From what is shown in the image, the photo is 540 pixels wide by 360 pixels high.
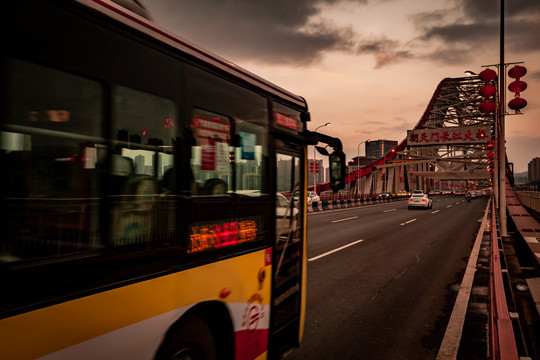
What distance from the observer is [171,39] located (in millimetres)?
2689

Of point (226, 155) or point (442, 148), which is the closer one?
point (226, 155)

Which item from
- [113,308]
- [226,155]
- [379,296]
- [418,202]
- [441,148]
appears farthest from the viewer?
[441,148]

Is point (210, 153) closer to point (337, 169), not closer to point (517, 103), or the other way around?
point (337, 169)

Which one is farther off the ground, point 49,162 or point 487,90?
point 487,90

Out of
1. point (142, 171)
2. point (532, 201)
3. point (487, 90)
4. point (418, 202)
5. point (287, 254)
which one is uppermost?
point (487, 90)

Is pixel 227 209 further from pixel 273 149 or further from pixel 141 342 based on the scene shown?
pixel 141 342

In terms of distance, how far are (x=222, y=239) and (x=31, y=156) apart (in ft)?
5.19

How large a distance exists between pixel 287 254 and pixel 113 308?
91.3 inches

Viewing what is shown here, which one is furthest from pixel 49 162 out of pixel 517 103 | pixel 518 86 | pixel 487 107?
pixel 487 107

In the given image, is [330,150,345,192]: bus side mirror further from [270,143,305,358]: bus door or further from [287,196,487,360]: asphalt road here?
[287,196,487,360]: asphalt road

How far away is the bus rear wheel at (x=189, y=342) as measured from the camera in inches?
98.7

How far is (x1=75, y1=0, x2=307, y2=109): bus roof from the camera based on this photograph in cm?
223

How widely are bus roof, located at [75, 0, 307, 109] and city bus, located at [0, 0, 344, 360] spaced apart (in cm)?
1

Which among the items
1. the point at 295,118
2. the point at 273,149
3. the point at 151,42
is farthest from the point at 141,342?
the point at 295,118
